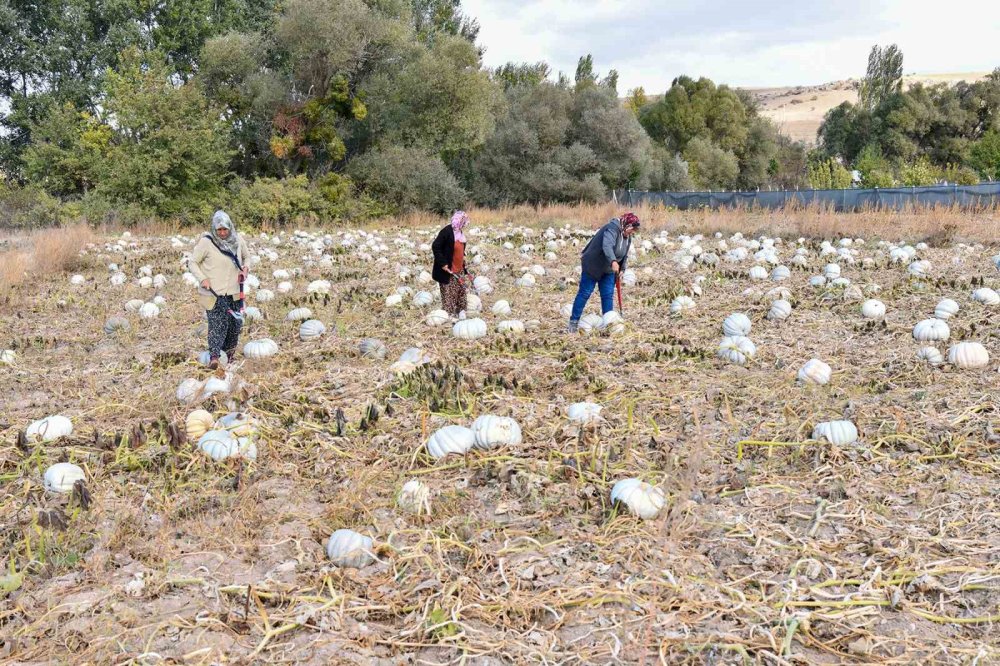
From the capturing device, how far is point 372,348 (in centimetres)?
659

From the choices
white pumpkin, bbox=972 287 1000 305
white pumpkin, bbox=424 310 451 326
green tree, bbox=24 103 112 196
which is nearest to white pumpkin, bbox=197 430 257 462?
white pumpkin, bbox=424 310 451 326

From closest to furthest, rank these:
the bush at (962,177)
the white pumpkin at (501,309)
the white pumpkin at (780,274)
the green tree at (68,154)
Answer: the white pumpkin at (501,309), the white pumpkin at (780,274), the green tree at (68,154), the bush at (962,177)

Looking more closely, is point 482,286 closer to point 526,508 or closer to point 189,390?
point 189,390

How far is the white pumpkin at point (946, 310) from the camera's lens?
23.2 feet

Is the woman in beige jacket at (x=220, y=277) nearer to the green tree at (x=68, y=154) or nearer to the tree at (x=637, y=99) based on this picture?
the green tree at (x=68, y=154)

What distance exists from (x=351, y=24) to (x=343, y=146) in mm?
3635

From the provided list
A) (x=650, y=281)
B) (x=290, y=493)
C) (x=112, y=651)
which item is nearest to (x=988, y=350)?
(x=650, y=281)

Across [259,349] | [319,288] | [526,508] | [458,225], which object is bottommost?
[526,508]

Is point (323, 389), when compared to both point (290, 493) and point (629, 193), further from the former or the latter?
point (629, 193)

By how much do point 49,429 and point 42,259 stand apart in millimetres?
8828

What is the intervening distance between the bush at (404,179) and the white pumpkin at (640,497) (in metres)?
22.0

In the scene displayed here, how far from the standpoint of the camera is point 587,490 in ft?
12.3

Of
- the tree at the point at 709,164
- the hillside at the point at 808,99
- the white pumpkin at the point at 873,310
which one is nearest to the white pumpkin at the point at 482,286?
the white pumpkin at the point at 873,310

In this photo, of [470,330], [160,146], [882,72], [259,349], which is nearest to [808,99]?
[882,72]
